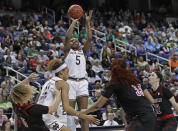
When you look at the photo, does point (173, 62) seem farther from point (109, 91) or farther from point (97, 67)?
point (109, 91)

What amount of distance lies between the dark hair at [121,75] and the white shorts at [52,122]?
3.82ft

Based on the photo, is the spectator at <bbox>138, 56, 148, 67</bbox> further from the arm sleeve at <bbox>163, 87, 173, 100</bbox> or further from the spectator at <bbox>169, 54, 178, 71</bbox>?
the arm sleeve at <bbox>163, 87, 173, 100</bbox>

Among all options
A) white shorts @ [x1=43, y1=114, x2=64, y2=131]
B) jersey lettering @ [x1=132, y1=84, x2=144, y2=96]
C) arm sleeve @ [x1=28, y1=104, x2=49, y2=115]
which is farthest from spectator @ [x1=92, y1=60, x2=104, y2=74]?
arm sleeve @ [x1=28, y1=104, x2=49, y2=115]

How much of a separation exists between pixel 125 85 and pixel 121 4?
21.0 m

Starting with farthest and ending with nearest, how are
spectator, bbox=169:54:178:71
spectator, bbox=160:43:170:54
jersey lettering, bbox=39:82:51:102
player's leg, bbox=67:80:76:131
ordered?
1. spectator, bbox=160:43:170:54
2. spectator, bbox=169:54:178:71
3. player's leg, bbox=67:80:76:131
4. jersey lettering, bbox=39:82:51:102

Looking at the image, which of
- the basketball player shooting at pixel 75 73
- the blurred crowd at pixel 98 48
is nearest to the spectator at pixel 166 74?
the blurred crowd at pixel 98 48

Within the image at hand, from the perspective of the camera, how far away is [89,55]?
1543 centimetres

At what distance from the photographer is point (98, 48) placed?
17.0m

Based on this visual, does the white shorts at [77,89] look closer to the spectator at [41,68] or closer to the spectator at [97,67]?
the spectator at [41,68]

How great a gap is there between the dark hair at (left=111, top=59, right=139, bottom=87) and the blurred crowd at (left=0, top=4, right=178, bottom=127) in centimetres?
487

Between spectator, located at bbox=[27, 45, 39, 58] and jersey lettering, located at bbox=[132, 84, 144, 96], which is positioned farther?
spectator, located at bbox=[27, 45, 39, 58]

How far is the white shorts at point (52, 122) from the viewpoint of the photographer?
6062 mm

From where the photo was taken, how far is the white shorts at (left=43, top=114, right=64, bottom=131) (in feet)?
19.9

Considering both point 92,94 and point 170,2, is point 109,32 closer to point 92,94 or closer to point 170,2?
point 92,94
